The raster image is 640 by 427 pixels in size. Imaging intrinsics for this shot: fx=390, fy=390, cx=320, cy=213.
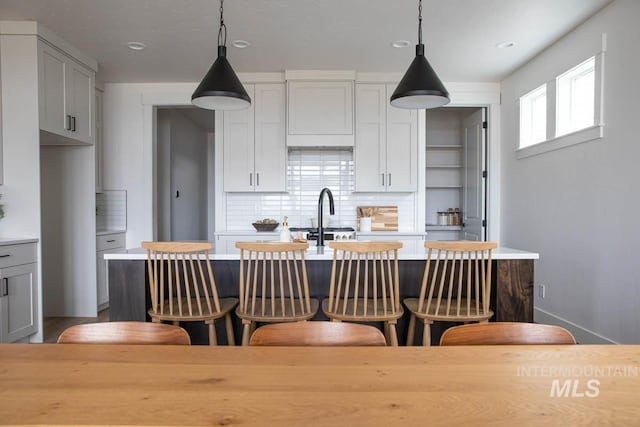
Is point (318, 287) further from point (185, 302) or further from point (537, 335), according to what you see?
point (537, 335)

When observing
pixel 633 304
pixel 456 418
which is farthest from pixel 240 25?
pixel 633 304

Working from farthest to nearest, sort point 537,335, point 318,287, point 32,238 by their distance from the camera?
point 32,238
point 318,287
point 537,335

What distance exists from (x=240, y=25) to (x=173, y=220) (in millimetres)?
3636

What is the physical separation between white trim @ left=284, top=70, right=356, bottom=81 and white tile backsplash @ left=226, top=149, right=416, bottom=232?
2.83 ft

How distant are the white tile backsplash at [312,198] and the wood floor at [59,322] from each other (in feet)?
5.32

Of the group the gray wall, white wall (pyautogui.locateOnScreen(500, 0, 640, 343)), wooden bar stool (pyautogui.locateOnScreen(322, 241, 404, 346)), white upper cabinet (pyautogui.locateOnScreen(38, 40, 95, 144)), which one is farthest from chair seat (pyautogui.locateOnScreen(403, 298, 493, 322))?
the gray wall

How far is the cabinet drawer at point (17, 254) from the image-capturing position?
288 centimetres

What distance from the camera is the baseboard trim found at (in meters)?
3.01

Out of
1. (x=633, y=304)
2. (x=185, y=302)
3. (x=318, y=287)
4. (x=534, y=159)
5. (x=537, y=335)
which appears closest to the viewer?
(x=537, y=335)

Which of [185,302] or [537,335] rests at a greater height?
[537,335]

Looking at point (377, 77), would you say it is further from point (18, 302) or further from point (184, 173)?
point (18, 302)

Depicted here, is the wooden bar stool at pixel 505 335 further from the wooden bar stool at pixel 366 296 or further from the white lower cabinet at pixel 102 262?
the white lower cabinet at pixel 102 262

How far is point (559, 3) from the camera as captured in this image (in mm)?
2877

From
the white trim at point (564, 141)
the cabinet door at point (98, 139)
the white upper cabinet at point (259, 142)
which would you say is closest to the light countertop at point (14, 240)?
the cabinet door at point (98, 139)
